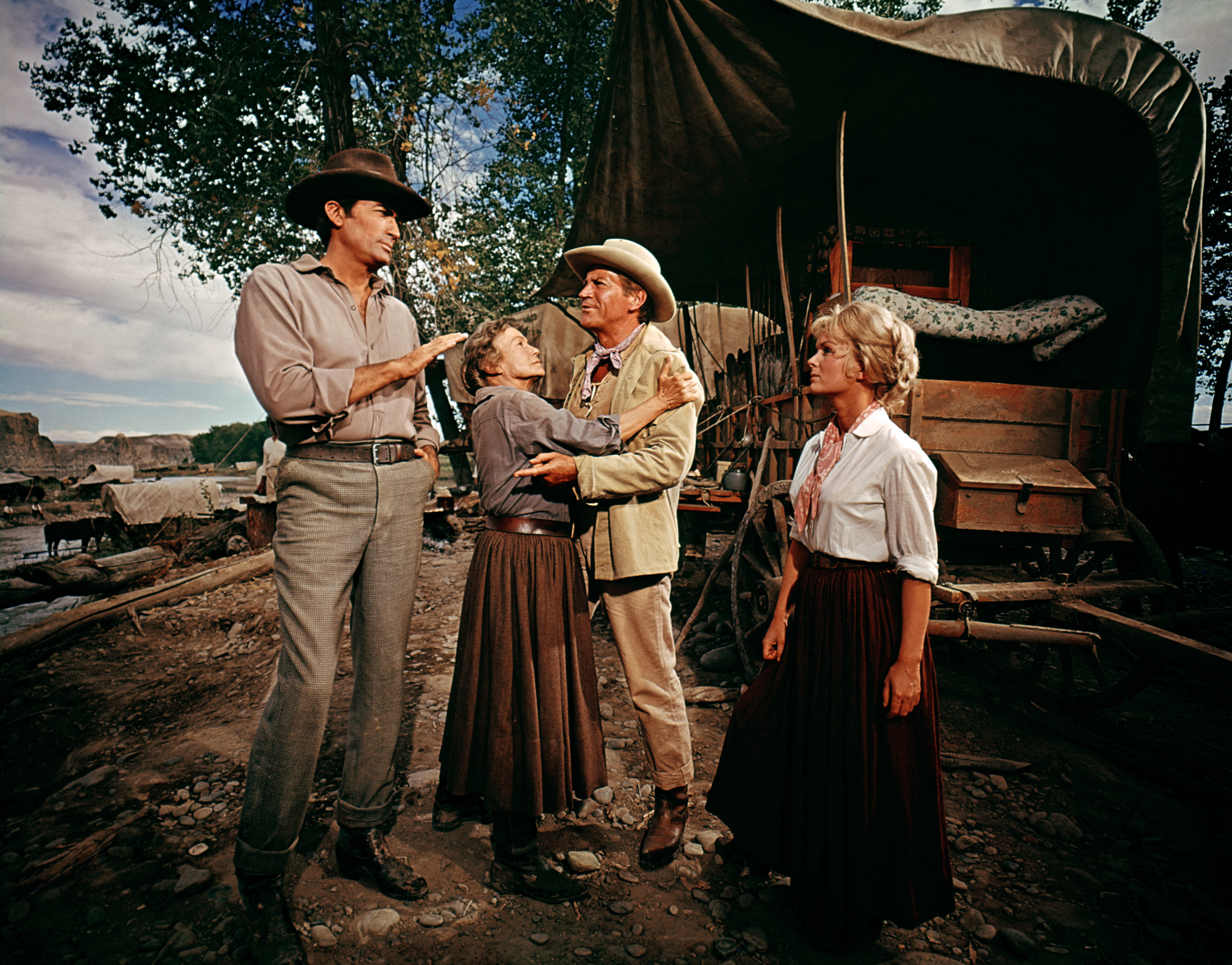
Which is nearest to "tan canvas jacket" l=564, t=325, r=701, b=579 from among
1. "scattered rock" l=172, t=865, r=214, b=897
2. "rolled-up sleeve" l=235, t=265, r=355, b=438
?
"rolled-up sleeve" l=235, t=265, r=355, b=438

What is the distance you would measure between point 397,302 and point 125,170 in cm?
1198

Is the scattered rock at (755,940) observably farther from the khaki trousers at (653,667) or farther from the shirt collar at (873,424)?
the shirt collar at (873,424)

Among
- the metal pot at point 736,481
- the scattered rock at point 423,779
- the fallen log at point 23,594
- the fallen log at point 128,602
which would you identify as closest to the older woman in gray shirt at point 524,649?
the scattered rock at point 423,779

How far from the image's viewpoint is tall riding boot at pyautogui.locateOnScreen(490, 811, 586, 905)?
6.66 feet

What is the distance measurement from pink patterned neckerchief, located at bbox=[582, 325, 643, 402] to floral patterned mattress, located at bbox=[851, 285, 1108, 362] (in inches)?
81.2

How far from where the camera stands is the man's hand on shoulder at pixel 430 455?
88.6 inches

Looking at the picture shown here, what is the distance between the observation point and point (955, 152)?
456 cm

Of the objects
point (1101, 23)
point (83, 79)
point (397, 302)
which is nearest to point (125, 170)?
point (83, 79)

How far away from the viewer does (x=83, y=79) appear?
9258mm

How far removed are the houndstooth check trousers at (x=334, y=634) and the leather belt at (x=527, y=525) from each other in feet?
1.07

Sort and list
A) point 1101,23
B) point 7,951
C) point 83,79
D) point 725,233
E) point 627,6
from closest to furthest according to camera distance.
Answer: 1. point 7,951
2. point 1101,23
3. point 627,6
4. point 725,233
5. point 83,79

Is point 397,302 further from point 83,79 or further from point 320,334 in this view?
point 83,79

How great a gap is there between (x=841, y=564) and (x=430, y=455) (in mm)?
1618

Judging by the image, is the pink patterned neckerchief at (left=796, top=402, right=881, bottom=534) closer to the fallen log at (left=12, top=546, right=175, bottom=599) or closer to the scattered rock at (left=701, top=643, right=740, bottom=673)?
the scattered rock at (left=701, top=643, right=740, bottom=673)
